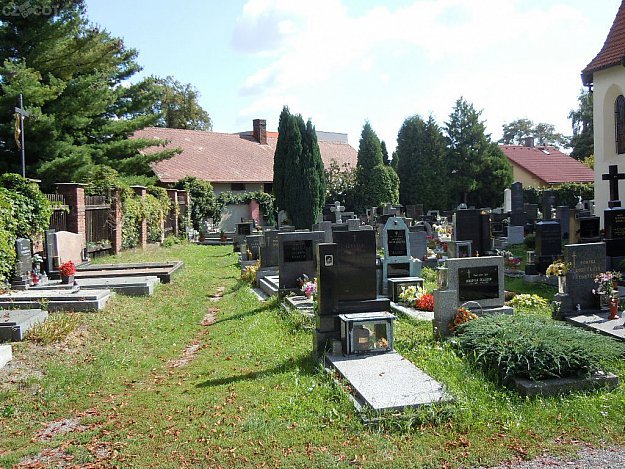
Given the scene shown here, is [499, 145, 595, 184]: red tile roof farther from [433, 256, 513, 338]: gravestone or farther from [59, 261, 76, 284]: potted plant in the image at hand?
[59, 261, 76, 284]: potted plant

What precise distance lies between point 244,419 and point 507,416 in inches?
98.2

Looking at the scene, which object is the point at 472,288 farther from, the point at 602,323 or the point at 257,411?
the point at 257,411

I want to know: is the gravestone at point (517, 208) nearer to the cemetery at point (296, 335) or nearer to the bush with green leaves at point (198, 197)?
the cemetery at point (296, 335)

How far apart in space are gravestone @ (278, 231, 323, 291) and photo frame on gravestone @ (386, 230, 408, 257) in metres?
1.50

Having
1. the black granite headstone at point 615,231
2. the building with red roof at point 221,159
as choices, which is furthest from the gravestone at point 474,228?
the building with red roof at point 221,159

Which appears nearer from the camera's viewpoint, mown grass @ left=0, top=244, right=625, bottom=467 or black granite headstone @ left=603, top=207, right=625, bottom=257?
mown grass @ left=0, top=244, right=625, bottom=467

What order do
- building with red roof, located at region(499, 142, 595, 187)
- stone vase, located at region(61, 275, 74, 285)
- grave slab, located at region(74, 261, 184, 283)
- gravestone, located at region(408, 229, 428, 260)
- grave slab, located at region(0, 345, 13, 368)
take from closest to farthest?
1. grave slab, located at region(0, 345, 13, 368)
2. stone vase, located at region(61, 275, 74, 285)
3. grave slab, located at region(74, 261, 184, 283)
4. gravestone, located at region(408, 229, 428, 260)
5. building with red roof, located at region(499, 142, 595, 187)

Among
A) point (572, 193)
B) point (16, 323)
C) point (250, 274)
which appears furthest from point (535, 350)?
point (572, 193)

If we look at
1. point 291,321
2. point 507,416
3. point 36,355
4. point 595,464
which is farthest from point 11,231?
point 595,464

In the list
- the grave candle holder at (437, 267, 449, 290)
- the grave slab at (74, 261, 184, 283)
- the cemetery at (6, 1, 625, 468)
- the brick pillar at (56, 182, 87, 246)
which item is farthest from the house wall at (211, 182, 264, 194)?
the grave candle holder at (437, 267, 449, 290)

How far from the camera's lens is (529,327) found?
687cm

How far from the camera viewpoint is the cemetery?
518 centimetres

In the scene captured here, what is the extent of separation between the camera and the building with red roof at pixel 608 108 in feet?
65.6

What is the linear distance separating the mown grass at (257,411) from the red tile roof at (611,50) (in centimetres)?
1575
